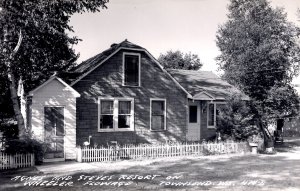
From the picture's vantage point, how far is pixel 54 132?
18078mm

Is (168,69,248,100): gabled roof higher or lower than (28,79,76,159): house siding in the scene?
higher

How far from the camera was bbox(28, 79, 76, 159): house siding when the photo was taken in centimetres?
1755

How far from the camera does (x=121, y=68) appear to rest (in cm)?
2095

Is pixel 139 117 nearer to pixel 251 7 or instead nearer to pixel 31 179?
pixel 31 179

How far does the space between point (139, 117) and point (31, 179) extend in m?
9.36

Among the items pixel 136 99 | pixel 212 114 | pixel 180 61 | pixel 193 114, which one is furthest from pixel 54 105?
pixel 180 61

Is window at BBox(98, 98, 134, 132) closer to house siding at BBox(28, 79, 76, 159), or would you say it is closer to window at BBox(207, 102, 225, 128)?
house siding at BBox(28, 79, 76, 159)

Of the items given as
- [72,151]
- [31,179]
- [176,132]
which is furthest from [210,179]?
[176,132]

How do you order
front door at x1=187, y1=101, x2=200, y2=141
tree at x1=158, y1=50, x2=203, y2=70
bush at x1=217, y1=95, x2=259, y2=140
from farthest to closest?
tree at x1=158, y1=50, x2=203, y2=70
front door at x1=187, y1=101, x2=200, y2=141
bush at x1=217, y1=95, x2=259, y2=140

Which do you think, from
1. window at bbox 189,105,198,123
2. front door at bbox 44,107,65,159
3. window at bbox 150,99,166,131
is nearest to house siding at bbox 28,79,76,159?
front door at bbox 44,107,65,159

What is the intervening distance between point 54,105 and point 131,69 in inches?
218

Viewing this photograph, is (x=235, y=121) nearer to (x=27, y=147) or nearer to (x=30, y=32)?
(x=27, y=147)

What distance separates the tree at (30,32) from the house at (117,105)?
5.49ft

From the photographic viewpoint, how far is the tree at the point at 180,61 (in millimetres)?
57906
